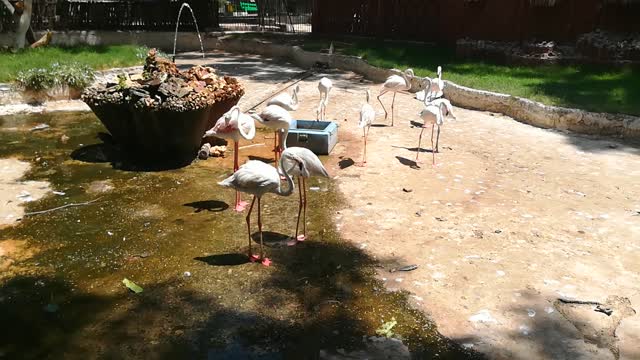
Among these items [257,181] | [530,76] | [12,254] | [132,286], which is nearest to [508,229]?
[257,181]

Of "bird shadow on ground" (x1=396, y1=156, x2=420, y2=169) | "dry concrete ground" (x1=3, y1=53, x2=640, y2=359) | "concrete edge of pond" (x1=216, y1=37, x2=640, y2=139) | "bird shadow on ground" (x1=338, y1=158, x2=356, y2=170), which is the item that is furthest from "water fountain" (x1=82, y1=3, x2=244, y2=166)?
"concrete edge of pond" (x1=216, y1=37, x2=640, y2=139)

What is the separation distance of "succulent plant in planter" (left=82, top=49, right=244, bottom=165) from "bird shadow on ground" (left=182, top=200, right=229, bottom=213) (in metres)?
1.73

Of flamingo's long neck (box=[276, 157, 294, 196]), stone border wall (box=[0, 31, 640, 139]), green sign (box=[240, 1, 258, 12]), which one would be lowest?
flamingo's long neck (box=[276, 157, 294, 196])

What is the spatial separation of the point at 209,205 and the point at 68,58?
10332 millimetres

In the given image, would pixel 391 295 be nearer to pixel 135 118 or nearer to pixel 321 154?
pixel 321 154

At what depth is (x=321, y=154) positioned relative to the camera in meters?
9.13

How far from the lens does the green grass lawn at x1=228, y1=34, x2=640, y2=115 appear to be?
37.5 ft

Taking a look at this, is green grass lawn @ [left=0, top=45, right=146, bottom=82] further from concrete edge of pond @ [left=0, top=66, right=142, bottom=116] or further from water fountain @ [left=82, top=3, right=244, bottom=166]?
water fountain @ [left=82, top=3, right=244, bottom=166]

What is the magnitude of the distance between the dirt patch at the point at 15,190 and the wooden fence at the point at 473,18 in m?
15.0

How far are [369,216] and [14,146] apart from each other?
6.45 metres

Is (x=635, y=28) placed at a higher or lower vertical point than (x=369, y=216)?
higher

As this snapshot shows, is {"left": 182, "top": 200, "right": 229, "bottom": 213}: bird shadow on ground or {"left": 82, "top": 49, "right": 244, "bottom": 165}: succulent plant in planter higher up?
{"left": 82, "top": 49, "right": 244, "bottom": 165}: succulent plant in planter

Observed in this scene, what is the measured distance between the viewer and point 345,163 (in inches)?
344

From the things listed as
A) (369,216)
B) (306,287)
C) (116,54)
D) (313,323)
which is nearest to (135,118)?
(369,216)
